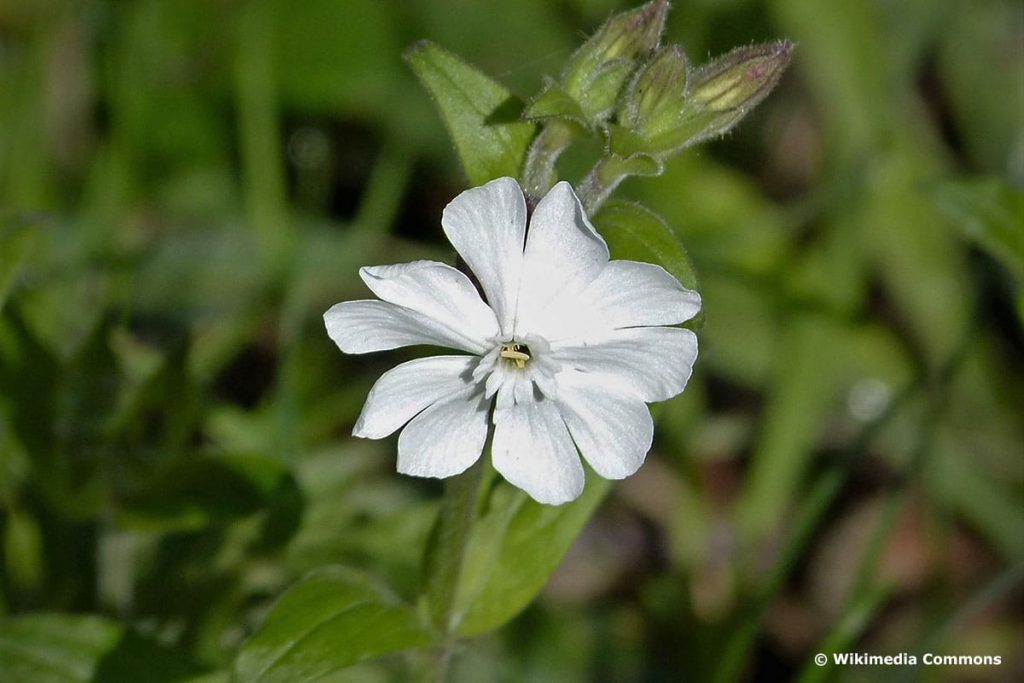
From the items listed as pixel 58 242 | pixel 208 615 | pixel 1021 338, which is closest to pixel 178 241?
pixel 58 242

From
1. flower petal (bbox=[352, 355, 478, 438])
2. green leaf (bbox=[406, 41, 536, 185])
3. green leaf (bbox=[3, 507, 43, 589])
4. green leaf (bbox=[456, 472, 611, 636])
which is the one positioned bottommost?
green leaf (bbox=[3, 507, 43, 589])

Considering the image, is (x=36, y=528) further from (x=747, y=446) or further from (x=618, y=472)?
(x=747, y=446)

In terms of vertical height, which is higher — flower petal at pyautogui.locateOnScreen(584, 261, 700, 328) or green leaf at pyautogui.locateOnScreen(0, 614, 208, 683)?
flower petal at pyautogui.locateOnScreen(584, 261, 700, 328)

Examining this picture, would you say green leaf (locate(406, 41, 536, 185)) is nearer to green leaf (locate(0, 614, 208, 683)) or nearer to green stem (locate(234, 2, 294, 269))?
green leaf (locate(0, 614, 208, 683))

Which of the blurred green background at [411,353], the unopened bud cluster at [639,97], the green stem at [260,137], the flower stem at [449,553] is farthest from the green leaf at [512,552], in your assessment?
the green stem at [260,137]

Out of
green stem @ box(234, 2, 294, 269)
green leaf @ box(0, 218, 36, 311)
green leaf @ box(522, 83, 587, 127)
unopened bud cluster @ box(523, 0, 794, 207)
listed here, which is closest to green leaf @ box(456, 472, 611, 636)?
unopened bud cluster @ box(523, 0, 794, 207)

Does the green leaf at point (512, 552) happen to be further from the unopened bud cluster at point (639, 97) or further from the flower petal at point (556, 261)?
the unopened bud cluster at point (639, 97)
